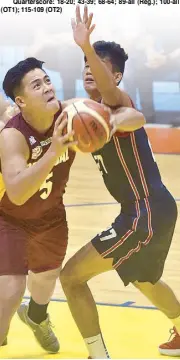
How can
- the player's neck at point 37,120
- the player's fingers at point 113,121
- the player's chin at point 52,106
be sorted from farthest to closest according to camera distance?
1. the player's neck at point 37,120
2. the player's chin at point 52,106
3. the player's fingers at point 113,121

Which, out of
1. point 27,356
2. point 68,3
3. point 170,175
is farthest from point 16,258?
point 68,3

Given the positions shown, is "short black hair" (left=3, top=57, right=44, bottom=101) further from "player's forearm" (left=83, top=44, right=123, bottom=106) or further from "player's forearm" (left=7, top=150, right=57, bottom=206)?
"player's forearm" (left=7, top=150, right=57, bottom=206)

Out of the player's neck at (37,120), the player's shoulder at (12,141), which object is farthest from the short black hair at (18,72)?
the player's shoulder at (12,141)

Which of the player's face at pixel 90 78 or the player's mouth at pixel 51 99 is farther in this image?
the player's face at pixel 90 78

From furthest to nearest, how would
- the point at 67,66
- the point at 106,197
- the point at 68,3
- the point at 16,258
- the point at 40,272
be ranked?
the point at 67,66
the point at 68,3
the point at 106,197
the point at 40,272
the point at 16,258

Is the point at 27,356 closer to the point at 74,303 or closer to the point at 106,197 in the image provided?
the point at 74,303

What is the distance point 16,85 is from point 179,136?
376 inches

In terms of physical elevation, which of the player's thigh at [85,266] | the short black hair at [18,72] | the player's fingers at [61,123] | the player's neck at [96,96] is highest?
the short black hair at [18,72]

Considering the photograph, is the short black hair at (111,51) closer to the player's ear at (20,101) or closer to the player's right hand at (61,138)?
the player's ear at (20,101)

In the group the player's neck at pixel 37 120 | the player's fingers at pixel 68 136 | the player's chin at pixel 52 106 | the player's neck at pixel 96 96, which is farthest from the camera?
the player's neck at pixel 96 96

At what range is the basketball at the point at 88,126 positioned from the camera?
3.71 meters

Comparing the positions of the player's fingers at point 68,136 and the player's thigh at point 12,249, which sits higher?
the player's fingers at point 68,136

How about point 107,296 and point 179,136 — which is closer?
point 107,296

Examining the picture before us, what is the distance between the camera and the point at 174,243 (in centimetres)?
750
